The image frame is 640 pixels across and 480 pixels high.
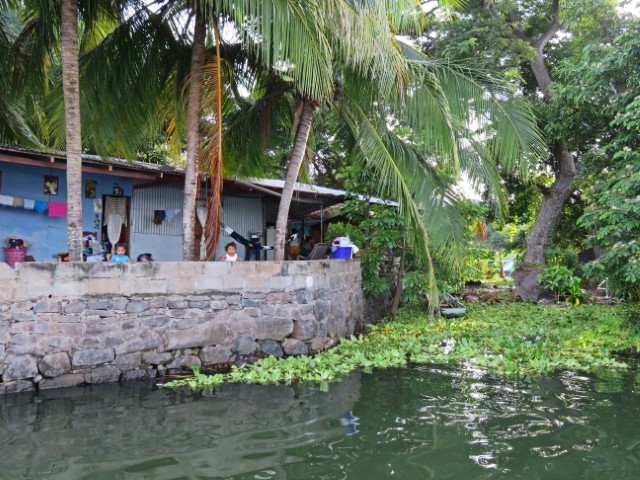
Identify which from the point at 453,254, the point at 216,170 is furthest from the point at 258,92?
the point at 453,254

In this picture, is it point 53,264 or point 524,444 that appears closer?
point 524,444

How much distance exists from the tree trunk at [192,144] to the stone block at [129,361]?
172 cm

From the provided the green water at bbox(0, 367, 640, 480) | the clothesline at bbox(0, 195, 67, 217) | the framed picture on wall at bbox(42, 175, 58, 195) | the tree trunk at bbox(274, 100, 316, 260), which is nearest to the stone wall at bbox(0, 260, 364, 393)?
the green water at bbox(0, 367, 640, 480)

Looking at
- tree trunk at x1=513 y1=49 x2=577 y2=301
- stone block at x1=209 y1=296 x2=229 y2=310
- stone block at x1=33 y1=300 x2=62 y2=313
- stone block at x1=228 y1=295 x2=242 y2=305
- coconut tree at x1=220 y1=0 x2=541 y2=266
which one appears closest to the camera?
stone block at x1=33 y1=300 x2=62 y2=313

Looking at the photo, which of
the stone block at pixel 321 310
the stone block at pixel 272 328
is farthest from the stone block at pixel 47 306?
the stone block at pixel 321 310

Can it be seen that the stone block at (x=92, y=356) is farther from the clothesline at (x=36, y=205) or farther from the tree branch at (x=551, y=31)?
the tree branch at (x=551, y=31)

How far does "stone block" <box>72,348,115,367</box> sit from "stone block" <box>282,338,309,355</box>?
103 inches

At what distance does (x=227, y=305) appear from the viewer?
821 cm

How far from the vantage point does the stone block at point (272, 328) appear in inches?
334

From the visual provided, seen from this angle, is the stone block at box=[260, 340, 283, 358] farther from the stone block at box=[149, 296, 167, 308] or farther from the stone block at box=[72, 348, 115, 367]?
the stone block at box=[72, 348, 115, 367]

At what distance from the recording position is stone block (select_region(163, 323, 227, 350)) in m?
7.76

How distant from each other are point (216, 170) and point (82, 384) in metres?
3.44

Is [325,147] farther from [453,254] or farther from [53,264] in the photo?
[53,264]

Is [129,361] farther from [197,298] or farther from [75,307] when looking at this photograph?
[197,298]
